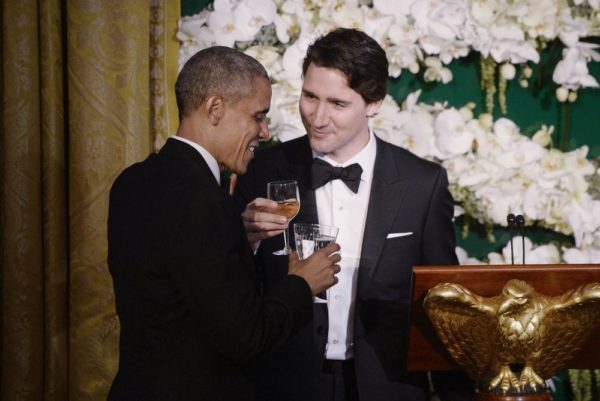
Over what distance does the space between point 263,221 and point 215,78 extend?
493mm

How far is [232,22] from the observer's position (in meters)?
3.08

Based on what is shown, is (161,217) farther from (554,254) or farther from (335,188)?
(554,254)

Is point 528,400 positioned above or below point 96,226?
below

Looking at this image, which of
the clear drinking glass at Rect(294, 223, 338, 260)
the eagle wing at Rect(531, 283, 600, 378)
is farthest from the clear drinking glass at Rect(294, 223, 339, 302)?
the eagle wing at Rect(531, 283, 600, 378)

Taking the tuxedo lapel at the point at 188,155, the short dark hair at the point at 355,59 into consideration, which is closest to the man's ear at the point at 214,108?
the tuxedo lapel at the point at 188,155

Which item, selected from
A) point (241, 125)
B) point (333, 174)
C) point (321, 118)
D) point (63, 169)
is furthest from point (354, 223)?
point (63, 169)

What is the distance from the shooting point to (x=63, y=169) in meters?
2.96

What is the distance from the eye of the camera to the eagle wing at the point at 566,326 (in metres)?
1.77

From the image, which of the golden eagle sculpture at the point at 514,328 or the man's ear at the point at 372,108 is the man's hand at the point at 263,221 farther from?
the man's ear at the point at 372,108

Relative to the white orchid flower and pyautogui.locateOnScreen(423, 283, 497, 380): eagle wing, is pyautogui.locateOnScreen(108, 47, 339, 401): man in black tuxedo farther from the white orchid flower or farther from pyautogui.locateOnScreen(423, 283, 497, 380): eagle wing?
the white orchid flower

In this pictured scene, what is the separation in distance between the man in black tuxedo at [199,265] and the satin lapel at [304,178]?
591 millimetres

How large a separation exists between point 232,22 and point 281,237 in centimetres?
114

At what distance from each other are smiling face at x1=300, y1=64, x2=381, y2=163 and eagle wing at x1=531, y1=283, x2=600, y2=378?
984mm

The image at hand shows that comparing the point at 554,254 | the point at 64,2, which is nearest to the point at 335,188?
the point at 554,254
